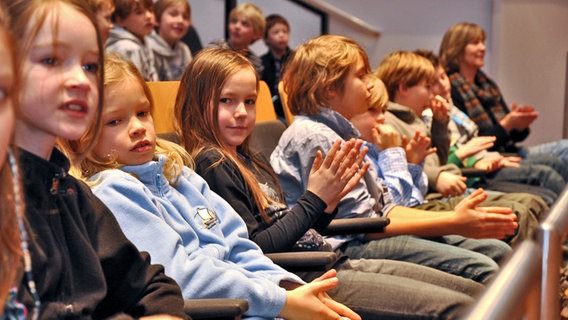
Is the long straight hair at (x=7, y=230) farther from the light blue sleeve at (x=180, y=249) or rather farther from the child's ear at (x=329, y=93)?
the child's ear at (x=329, y=93)

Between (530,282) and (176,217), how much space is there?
0.97 meters

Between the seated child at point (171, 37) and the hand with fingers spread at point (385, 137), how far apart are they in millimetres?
1424

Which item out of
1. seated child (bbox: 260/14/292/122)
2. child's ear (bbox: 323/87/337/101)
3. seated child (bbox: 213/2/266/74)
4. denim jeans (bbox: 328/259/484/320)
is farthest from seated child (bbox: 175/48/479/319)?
seated child (bbox: 260/14/292/122)

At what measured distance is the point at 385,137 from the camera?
2.66 meters

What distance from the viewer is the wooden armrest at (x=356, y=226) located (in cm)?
215

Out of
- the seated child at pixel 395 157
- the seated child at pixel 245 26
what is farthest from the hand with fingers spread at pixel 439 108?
the seated child at pixel 245 26

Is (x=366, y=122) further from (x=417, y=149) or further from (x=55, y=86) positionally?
(x=55, y=86)

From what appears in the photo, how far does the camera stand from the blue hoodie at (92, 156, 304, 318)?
4.77ft

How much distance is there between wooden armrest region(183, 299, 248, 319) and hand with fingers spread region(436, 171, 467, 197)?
1722 mm

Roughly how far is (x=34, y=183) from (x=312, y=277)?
105cm

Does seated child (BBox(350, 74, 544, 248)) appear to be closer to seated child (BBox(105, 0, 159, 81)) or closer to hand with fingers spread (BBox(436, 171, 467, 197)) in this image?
hand with fingers spread (BBox(436, 171, 467, 197))

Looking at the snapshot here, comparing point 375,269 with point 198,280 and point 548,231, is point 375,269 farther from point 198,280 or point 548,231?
point 548,231

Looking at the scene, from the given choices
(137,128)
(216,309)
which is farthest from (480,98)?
(216,309)

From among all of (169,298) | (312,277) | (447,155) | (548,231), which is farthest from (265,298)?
(447,155)
